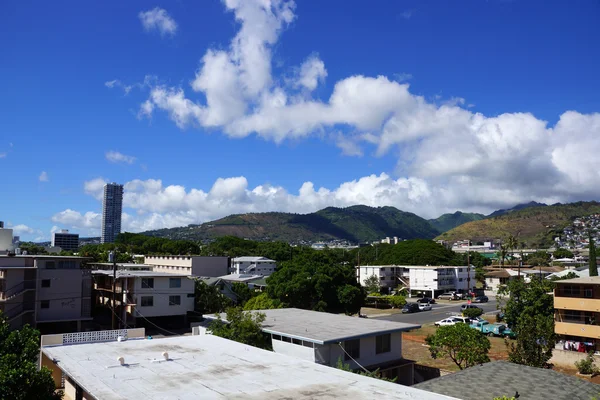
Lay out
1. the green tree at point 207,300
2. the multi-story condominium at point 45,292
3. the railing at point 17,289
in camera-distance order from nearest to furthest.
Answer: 1. the railing at point 17,289
2. the multi-story condominium at point 45,292
3. the green tree at point 207,300

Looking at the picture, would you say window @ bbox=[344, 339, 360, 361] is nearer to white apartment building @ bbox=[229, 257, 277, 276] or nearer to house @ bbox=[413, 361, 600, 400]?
house @ bbox=[413, 361, 600, 400]

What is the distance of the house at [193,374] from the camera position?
13859 millimetres

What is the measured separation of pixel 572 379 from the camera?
20.5 m

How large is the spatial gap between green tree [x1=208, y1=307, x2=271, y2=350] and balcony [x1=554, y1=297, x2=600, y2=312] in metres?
24.6

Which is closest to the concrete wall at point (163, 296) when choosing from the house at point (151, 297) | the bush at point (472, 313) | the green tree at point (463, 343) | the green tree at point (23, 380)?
the house at point (151, 297)

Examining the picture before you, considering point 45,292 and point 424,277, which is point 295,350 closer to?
point 45,292

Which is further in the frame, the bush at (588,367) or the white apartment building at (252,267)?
the white apartment building at (252,267)

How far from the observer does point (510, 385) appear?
1970 cm

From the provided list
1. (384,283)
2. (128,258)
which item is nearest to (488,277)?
(384,283)

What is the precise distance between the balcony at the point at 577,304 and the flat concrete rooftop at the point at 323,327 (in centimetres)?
1498

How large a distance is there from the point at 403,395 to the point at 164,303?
38607 mm

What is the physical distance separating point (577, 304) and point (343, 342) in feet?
71.9

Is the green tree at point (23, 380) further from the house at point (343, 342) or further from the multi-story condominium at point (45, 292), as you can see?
the multi-story condominium at point (45, 292)

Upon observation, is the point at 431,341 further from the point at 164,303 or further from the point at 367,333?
the point at 164,303
